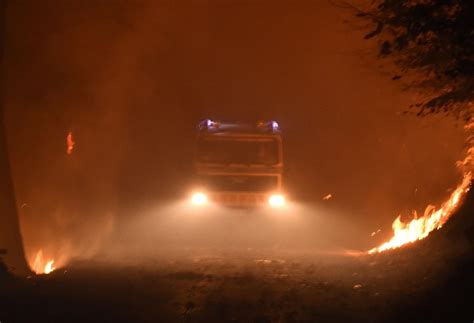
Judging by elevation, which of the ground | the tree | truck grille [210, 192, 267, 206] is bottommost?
the ground

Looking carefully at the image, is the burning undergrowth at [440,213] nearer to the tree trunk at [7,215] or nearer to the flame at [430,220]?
the flame at [430,220]

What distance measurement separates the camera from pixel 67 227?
53.1 ft

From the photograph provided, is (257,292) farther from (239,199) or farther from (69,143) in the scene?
(69,143)

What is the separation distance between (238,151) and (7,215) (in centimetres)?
676

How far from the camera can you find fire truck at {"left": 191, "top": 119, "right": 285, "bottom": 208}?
1669 centimetres

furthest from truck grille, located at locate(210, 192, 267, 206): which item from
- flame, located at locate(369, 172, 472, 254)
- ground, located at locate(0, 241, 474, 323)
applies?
ground, located at locate(0, 241, 474, 323)

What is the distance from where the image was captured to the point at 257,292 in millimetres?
8430

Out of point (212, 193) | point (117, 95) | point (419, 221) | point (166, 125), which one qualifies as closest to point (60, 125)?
point (212, 193)

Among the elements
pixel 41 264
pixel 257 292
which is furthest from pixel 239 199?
pixel 257 292

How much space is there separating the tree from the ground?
7.56 ft

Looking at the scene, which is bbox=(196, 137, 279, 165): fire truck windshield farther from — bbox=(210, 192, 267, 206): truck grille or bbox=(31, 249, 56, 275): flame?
bbox=(31, 249, 56, 275): flame

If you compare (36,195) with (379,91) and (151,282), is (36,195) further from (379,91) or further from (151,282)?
(379,91)

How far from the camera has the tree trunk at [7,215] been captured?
38.1ft

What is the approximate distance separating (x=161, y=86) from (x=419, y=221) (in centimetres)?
1686
